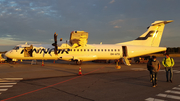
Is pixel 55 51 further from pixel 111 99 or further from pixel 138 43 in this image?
pixel 111 99

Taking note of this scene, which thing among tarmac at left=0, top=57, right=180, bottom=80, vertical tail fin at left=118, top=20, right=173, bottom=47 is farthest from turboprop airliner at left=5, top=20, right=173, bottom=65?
tarmac at left=0, top=57, right=180, bottom=80

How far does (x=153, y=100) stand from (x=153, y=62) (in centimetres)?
261

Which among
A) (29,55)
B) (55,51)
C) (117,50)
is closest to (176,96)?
(117,50)

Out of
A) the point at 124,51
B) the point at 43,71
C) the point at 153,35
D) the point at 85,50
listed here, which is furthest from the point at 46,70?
the point at 153,35

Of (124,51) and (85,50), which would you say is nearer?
(85,50)

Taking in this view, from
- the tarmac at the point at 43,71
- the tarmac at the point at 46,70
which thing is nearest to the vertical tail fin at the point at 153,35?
the tarmac at the point at 46,70

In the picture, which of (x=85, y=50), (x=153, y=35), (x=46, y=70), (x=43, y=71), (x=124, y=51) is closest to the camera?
(x=43, y=71)

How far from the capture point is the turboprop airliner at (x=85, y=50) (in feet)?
67.1

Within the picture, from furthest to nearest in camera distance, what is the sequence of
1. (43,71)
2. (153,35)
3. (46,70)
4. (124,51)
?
1. (153,35)
2. (124,51)
3. (46,70)
4. (43,71)

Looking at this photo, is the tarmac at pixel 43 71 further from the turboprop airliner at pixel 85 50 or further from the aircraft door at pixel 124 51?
the aircraft door at pixel 124 51

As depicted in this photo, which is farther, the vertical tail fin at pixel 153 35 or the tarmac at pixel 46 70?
the vertical tail fin at pixel 153 35

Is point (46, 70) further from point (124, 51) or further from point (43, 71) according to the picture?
point (124, 51)

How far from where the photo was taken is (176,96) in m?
5.64

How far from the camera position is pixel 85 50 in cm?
2098
